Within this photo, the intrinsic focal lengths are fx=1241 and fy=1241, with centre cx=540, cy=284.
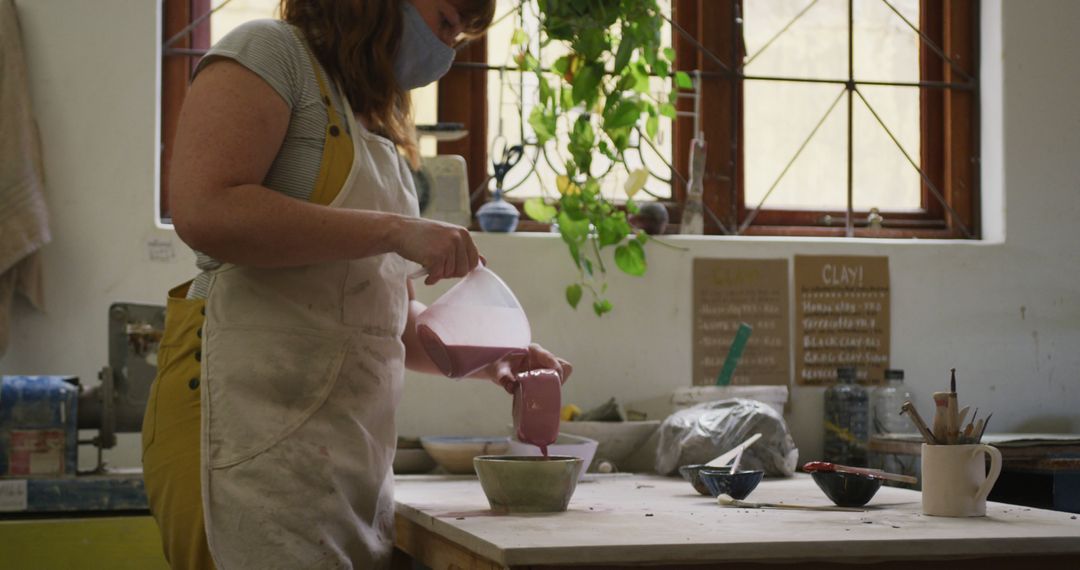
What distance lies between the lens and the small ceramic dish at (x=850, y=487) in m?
1.79

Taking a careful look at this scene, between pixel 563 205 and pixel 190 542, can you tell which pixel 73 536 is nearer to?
pixel 190 542

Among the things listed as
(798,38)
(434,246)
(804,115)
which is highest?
(798,38)

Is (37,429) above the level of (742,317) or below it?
below

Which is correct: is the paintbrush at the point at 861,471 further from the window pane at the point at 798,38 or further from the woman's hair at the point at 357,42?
the window pane at the point at 798,38

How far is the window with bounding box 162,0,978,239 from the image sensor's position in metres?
3.18

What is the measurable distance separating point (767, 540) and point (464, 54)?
203 centimetres

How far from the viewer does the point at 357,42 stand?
160cm

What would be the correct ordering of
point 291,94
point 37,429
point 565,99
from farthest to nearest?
point 565,99
point 37,429
point 291,94

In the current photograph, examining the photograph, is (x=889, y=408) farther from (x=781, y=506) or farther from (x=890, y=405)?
(x=781, y=506)

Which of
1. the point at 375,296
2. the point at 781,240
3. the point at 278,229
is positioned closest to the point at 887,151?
the point at 781,240

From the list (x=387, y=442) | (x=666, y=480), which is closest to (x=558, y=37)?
(x=666, y=480)

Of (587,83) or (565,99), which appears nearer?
(587,83)

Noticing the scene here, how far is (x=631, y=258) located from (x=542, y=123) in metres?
0.38

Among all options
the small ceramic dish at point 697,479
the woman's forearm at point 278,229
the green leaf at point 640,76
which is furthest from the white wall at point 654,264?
the woman's forearm at point 278,229
